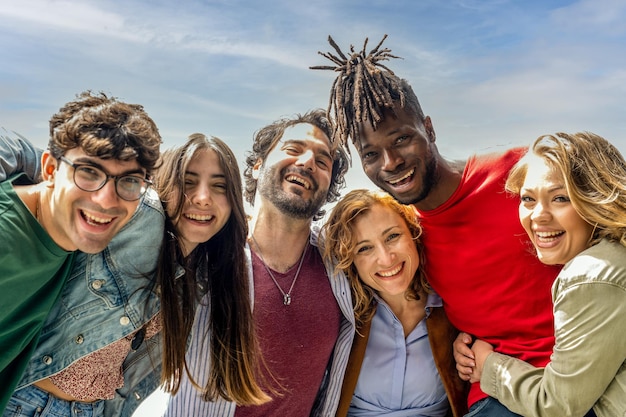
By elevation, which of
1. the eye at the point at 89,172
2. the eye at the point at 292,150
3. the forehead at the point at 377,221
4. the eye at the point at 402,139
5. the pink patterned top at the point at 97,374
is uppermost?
the eye at the point at 402,139

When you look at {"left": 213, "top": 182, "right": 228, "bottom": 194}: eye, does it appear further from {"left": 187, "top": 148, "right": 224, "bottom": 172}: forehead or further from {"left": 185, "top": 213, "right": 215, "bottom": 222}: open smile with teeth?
{"left": 185, "top": 213, "right": 215, "bottom": 222}: open smile with teeth

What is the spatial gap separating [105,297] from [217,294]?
2.70ft

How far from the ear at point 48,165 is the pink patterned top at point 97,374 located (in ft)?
3.98

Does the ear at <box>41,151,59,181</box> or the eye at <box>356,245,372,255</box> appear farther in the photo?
the eye at <box>356,245,372,255</box>

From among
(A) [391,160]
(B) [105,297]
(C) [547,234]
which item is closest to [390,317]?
(A) [391,160]

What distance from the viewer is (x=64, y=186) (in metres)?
3.01

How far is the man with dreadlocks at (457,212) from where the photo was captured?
361 cm

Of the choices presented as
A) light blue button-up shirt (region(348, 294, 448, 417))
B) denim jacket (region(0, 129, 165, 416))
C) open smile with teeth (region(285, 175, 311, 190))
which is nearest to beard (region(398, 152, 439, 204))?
light blue button-up shirt (region(348, 294, 448, 417))

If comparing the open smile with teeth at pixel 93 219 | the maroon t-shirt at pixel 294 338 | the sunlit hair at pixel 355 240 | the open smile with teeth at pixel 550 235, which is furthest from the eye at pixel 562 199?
the open smile with teeth at pixel 93 219

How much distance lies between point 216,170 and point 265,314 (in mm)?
1217

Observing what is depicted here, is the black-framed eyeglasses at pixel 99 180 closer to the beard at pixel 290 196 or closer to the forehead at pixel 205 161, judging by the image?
the forehead at pixel 205 161

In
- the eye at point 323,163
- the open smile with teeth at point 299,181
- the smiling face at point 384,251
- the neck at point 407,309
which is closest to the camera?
the smiling face at point 384,251

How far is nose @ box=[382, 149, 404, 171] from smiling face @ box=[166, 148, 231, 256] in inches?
46.9

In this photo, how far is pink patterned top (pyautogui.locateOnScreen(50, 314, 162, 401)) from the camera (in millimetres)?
3537
